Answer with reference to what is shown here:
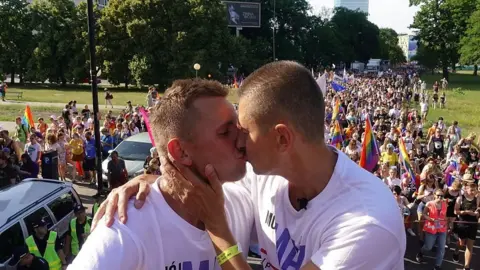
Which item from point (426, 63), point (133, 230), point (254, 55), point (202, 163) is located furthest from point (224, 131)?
point (426, 63)

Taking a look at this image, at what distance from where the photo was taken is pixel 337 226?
2.00 meters

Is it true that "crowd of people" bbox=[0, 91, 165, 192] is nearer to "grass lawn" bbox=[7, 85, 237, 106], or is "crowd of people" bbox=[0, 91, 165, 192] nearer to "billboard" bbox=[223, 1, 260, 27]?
"grass lawn" bbox=[7, 85, 237, 106]

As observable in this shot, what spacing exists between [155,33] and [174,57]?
113 inches

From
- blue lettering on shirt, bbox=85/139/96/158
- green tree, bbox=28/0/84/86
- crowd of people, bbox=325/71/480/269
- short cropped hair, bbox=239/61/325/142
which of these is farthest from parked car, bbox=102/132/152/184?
green tree, bbox=28/0/84/86

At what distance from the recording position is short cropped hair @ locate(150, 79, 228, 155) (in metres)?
2.05

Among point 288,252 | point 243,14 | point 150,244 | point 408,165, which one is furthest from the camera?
point 243,14

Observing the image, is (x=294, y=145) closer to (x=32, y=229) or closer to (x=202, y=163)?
(x=202, y=163)

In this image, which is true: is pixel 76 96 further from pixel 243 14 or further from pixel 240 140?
pixel 240 140

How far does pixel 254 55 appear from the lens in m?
58.8

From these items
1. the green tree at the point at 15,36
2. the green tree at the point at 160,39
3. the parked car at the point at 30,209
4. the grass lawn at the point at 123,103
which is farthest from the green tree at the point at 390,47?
the parked car at the point at 30,209

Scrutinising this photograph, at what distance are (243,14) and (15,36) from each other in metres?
24.8

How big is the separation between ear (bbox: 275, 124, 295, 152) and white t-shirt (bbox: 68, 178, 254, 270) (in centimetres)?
52

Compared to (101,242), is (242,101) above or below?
above

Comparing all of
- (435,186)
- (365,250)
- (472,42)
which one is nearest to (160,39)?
(435,186)
